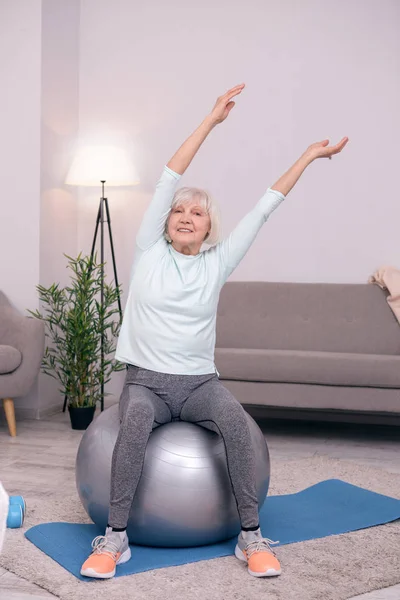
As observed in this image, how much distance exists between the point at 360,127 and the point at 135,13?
64.1 inches

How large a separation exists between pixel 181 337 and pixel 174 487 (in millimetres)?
456

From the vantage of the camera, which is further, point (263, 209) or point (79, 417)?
point (79, 417)

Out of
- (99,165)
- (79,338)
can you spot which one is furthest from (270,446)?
(99,165)

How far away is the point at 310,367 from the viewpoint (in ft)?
12.8

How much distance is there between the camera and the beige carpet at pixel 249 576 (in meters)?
2.02

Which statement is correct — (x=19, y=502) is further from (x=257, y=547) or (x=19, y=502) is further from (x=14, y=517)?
(x=257, y=547)

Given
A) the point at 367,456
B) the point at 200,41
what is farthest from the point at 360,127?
the point at 367,456

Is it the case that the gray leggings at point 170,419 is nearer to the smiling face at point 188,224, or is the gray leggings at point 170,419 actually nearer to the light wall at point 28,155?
the smiling face at point 188,224

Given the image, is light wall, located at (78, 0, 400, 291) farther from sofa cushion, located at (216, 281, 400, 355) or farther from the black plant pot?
the black plant pot

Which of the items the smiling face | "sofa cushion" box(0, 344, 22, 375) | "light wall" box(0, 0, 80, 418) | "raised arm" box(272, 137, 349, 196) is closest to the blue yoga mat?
the smiling face

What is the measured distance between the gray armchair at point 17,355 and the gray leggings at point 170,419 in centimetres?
176

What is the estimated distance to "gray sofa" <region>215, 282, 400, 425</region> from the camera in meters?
3.87

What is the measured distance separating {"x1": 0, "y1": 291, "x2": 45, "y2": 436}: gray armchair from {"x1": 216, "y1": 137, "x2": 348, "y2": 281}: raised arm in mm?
1899

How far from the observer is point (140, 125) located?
5039mm
